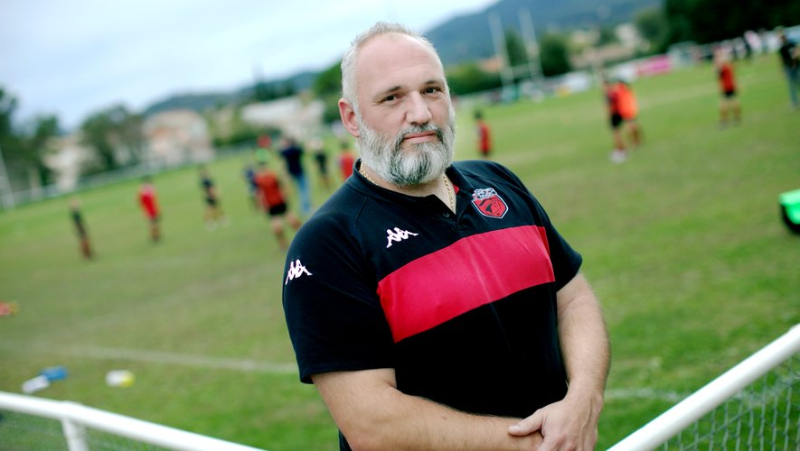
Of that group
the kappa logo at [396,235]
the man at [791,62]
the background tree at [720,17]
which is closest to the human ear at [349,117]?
the kappa logo at [396,235]

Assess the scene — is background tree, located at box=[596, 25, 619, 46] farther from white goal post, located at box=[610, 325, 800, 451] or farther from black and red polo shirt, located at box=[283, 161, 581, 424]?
black and red polo shirt, located at box=[283, 161, 581, 424]

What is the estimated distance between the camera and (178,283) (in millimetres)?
13875

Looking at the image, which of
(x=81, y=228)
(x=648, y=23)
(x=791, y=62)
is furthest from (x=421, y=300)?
(x=648, y=23)

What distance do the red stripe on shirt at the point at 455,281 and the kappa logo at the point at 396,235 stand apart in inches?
3.2

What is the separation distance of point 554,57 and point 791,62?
248 feet

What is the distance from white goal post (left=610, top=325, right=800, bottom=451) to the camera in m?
1.75

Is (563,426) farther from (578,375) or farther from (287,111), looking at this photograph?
(287,111)

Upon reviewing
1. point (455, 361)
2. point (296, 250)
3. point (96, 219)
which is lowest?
point (96, 219)

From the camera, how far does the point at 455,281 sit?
77.7 inches

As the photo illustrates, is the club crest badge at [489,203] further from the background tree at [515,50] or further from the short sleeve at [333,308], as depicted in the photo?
the background tree at [515,50]

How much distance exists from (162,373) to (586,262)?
17.2ft

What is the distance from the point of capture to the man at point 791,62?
56.6ft

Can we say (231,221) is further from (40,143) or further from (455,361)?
(40,143)

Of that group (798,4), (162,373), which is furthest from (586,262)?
(798,4)
